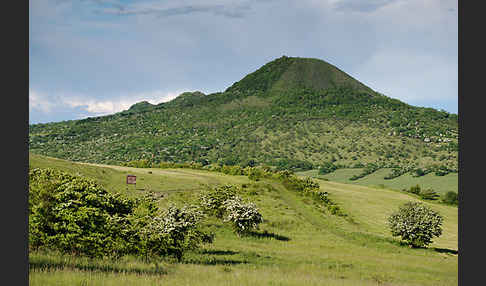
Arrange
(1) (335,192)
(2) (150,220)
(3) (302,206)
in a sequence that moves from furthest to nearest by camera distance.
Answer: (1) (335,192) → (3) (302,206) → (2) (150,220)

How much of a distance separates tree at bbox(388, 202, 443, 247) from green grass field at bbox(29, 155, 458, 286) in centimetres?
194

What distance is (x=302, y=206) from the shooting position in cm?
7431

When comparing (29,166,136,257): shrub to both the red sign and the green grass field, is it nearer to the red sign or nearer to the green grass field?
the green grass field

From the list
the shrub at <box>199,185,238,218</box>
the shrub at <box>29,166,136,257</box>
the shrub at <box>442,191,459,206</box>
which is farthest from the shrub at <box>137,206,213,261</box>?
the shrub at <box>442,191,459,206</box>

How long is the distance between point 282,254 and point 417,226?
2614 cm

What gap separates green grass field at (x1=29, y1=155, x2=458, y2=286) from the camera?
50.8 ft

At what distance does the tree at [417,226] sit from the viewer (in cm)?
5128

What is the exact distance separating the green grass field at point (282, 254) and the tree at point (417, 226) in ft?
6.36

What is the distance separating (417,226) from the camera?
168 feet

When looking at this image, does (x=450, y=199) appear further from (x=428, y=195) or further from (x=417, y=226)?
(x=417, y=226)

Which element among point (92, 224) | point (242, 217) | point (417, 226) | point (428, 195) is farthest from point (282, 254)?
point (428, 195)
